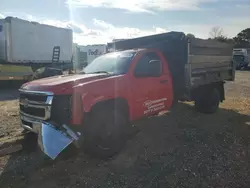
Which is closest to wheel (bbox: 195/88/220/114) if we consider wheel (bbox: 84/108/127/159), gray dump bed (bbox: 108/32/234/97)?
gray dump bed (bbox: 108/32/234/97)

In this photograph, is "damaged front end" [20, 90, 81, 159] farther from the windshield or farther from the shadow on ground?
the windshield

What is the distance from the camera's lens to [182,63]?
674 centimetres

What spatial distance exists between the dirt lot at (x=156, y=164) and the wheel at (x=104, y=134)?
0.18 m

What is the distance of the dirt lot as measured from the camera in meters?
3.95

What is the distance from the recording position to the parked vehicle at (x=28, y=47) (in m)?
15.3

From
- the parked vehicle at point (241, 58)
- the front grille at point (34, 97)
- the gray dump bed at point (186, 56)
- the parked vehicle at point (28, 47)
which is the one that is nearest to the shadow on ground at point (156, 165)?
the front grille at point (34, 97)

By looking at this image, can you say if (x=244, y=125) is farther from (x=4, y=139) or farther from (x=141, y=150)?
(x=4, y=139)

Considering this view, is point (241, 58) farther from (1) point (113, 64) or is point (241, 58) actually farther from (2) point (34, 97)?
(2) point (34, 97)

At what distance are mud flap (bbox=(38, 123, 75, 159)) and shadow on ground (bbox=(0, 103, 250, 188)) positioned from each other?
475 millimetres

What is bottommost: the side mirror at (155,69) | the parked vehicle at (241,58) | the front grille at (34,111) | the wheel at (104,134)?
the wheel at (104,134)

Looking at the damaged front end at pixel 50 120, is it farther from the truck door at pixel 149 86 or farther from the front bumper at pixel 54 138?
the truck door at pixel 149 86

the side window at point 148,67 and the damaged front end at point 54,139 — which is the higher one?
the side window at point 148,67

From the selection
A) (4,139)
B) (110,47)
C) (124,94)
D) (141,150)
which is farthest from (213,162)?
(110,47)

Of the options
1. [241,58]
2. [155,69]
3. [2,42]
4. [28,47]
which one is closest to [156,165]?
[155,69]
